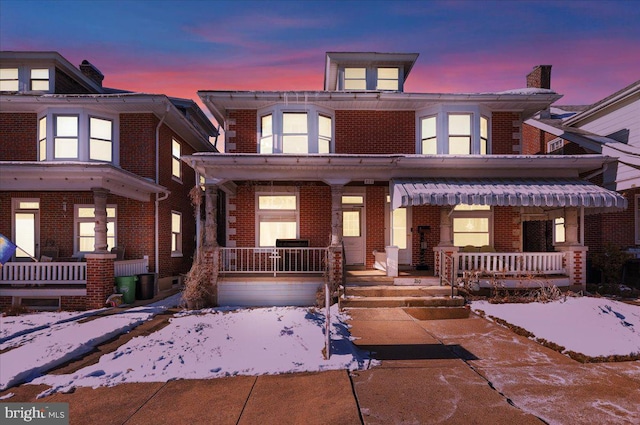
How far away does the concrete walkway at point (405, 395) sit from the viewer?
3783 mm

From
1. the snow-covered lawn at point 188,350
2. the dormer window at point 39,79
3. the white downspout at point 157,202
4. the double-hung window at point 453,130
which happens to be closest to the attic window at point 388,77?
the double-hung window at point 453,130

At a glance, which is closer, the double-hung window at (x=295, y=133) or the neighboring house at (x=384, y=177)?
the neighboring house at (x=384, y=177)

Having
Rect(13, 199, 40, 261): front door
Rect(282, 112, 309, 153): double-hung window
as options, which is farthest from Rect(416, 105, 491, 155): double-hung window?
Rect(13, 199, 40, 261): front door

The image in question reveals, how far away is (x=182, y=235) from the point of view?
556 inches

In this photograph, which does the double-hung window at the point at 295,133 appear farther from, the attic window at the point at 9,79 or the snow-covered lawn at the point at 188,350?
the attic window at the point at 9,79

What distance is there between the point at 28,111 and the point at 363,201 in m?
12.4

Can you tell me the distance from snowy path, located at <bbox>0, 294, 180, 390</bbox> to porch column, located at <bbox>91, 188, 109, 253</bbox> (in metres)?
2.05

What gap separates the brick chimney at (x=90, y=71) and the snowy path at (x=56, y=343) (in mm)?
11671

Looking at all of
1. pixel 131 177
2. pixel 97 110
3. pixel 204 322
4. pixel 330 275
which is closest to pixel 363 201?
pixel 330 275

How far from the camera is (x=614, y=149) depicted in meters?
11.0

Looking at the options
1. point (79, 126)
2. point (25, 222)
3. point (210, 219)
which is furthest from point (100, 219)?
point (25, 222)

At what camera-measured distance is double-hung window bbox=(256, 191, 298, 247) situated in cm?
1174

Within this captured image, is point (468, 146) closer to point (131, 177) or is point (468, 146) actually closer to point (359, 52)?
point (359, 52)

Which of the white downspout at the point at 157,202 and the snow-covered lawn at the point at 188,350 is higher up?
the white downspout at the point at 157,202
